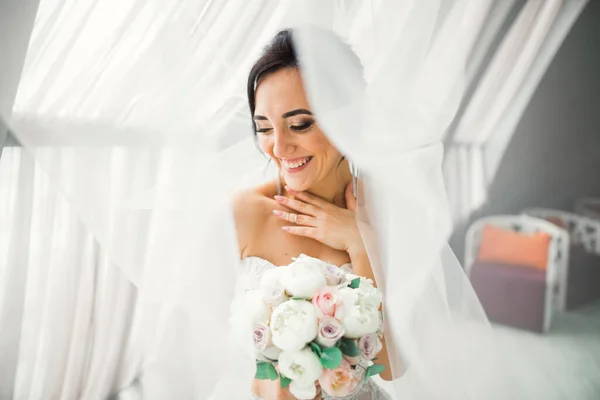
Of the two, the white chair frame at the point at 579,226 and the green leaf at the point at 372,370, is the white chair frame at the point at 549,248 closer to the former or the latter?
the white chair frame at the point at 579,226

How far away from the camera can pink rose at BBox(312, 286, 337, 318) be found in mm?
792

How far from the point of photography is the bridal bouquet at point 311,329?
0.77m

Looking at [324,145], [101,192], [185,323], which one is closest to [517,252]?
[324,145]

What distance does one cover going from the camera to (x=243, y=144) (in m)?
1.05

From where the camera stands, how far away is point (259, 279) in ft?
3.29

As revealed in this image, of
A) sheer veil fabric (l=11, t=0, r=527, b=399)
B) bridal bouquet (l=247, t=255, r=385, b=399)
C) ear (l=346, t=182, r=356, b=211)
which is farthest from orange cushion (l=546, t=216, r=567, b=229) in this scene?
bridal bouquet (l=247, t=255, r=385, b=399)

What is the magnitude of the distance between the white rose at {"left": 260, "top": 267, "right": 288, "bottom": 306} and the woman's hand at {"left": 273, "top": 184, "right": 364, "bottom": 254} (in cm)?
21

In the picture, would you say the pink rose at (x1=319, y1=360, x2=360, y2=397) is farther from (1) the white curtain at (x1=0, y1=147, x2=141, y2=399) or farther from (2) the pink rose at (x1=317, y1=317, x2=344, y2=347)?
(1) the white curtain at (x1=0, y1=147, x2=141, y2=399)

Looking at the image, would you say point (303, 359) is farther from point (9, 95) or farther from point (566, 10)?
point (566, 10)

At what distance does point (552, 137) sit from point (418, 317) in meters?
0.92

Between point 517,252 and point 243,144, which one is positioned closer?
point 243,144

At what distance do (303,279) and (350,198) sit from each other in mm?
322

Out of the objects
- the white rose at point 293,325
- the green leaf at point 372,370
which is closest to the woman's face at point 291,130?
the white rose at point 293,325

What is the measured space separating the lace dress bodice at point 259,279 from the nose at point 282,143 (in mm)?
285
